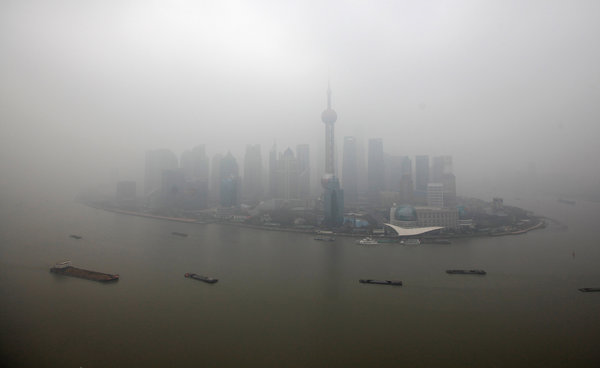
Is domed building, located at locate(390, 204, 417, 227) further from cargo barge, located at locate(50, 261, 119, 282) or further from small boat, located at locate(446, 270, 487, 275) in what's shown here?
cargo barge, located at locate(50, 261, 119, 282)

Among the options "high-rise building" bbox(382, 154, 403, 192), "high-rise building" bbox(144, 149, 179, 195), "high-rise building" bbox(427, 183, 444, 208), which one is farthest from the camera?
"high-rise building" bbox(382, 154, 403, 192)

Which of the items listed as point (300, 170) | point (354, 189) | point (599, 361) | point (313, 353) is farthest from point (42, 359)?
point (354, 189)

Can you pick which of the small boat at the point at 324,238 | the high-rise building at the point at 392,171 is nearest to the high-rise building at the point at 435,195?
the high-rise building at the point at 392,171

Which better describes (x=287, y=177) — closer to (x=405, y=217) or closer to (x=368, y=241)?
(x=405, y=217)

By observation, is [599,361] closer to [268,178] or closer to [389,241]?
[389,241]

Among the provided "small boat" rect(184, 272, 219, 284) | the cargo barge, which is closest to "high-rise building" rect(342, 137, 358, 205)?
"small boat" rect(184, 272, 219, 284)

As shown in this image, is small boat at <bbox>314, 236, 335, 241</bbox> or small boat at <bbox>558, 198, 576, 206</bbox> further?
small boat at <bbox>558, 198, 576, 206</bbox>

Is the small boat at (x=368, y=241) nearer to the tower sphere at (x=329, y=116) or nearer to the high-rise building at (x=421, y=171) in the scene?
the high-rise building at (x=421, y=171)
